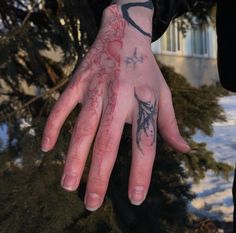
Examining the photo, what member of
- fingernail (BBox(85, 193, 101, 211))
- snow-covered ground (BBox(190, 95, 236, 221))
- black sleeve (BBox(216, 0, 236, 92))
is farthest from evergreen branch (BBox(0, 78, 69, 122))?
fingernail (BBox(85, 193, 101, 211))

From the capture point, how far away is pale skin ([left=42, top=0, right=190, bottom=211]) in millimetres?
1052

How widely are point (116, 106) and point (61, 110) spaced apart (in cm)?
12

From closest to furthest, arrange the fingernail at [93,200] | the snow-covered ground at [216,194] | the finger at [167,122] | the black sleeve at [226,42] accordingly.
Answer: the fingernail at [93,200]
the finger at [167,122]
the black sleeve at [226,42]
the snow-covered ground at [216,194]

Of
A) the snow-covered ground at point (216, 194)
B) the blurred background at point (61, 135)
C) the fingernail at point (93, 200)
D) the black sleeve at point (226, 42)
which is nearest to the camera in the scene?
the fingernail at point (93, 200)

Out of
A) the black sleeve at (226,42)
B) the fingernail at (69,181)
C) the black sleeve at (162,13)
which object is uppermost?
the black sleeve at (162,13)

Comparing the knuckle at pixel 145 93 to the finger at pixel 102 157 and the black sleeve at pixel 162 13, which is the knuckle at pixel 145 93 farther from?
the black sleeve at pixel 162 13

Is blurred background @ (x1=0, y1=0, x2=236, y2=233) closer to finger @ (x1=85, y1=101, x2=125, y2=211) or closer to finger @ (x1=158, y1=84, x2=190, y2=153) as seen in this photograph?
finger @ (x1=158, y1=84, x2=190, y2=153)

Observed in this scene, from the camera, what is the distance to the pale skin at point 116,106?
1.05m

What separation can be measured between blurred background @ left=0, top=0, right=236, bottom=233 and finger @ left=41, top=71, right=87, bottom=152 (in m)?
0.91

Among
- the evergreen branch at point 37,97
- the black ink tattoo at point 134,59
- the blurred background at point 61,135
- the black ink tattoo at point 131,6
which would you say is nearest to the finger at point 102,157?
the black ink tattoo at point 134,59

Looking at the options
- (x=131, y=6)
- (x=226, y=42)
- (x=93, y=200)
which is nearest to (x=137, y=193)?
(x=93, y=200)

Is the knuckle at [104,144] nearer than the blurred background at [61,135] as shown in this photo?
Yes

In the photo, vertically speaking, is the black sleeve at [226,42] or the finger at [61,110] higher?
the finger at [61,110]

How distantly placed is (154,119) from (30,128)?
1.52m
